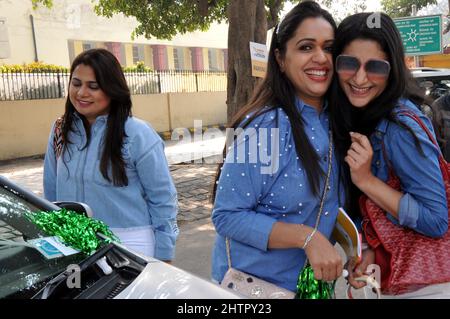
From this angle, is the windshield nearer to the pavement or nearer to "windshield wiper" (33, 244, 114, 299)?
"windshield wiper" (33, 244, 114, 299)

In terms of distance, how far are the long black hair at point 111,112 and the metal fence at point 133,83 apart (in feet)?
30.2

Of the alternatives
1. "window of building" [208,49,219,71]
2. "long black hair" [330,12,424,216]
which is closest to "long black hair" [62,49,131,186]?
"long black hair" [330,12,424,216]

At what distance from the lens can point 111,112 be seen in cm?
237

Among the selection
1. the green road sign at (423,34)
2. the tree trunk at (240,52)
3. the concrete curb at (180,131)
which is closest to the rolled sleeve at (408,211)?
the tree trunk at (240,52)

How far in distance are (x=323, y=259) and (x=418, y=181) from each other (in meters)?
0.41

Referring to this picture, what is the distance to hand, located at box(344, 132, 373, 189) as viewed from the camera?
5.21 ft

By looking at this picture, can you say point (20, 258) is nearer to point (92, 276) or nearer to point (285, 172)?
point (92, 276)

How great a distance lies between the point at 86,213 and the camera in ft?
6.29

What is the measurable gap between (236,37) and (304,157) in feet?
15.3

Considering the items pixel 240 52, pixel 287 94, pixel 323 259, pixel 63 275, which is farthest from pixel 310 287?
pixel 240 52

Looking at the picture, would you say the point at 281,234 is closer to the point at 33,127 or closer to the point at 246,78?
the point at 246,78

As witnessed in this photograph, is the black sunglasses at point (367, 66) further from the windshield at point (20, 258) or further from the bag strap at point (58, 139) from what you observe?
the bag strap at point (58, 139)

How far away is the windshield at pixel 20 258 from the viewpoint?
4.76 feet

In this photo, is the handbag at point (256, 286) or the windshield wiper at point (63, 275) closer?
the windshield wiper at point (63, 275)
